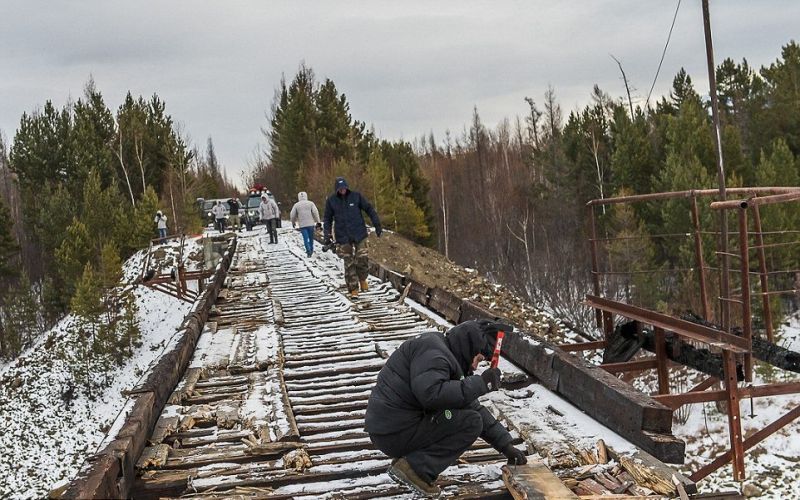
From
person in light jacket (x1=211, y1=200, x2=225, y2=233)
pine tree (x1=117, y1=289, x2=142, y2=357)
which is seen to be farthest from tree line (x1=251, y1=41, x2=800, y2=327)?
pine tree (x1=117, y1=289, x2=142, y2=357)

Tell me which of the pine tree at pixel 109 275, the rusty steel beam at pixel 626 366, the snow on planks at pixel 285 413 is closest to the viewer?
the snow on planks at pixel 285 413

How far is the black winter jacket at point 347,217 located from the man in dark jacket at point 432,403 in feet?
25.5

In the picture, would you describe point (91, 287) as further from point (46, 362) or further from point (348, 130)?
point (348, 130)

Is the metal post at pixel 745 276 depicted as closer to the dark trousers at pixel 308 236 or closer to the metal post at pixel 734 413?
the metal post at pixel 734 413

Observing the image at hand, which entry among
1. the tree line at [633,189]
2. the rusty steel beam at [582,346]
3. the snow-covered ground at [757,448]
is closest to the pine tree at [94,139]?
the tree line at [633,189]

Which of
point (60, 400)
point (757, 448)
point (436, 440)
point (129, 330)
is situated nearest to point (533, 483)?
point (436, 440)

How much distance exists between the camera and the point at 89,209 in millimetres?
42875

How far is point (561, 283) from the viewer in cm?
4181

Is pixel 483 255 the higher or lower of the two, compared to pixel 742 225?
lower

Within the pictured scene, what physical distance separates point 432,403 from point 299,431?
181 centimetres

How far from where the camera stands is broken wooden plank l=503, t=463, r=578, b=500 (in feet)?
14.1

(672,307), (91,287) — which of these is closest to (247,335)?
(672,307)

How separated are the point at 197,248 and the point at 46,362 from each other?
884 centimetres

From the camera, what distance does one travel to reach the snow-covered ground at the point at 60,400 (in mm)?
25688
